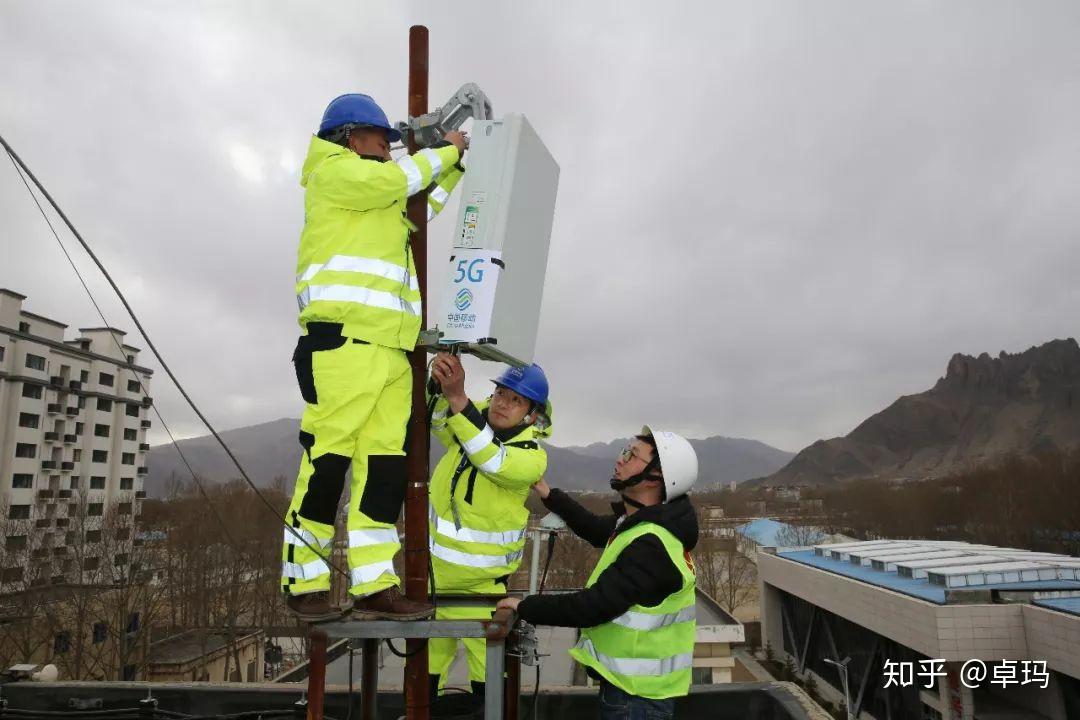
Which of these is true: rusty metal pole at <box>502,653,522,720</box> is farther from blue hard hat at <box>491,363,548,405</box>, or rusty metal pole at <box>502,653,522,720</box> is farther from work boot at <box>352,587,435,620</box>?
blue hard hat at <box>491,363,548,405</box>

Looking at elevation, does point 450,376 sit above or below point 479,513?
above

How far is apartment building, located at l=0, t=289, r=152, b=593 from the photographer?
143 ft

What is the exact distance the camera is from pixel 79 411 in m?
52.4

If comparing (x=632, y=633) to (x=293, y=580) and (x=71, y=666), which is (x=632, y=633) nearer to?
(x=293, y=580)

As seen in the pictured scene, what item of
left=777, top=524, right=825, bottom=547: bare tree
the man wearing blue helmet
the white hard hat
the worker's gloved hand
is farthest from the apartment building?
left=777, top=524, right=825, bottom=547: bare tree

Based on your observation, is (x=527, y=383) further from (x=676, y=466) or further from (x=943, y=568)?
(x=943, y=568)

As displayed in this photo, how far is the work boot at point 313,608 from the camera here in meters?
2.88

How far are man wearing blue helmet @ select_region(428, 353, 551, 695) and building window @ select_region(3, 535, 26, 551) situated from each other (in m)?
51.2

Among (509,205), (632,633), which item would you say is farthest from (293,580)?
(509,205)

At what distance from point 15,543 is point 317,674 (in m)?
54.3

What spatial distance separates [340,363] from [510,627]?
1.44 m

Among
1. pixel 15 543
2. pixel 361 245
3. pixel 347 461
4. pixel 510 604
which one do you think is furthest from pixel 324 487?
pixel 15 543

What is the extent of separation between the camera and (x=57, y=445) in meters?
50.2

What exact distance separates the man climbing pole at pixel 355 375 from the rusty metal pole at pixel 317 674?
0.12 meters
